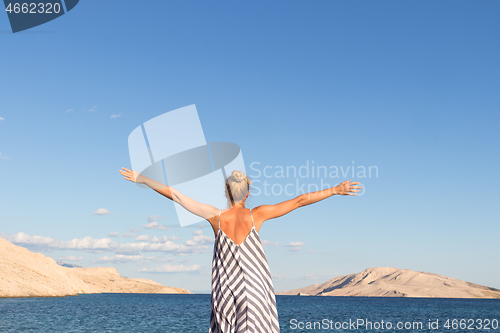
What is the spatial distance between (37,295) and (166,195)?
115 meters

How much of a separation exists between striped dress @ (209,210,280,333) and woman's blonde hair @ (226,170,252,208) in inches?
12.4

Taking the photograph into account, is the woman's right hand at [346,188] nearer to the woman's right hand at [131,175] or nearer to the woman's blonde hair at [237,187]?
the woman's blonde hair at [237,187]

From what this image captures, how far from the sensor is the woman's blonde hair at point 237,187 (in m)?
3.88

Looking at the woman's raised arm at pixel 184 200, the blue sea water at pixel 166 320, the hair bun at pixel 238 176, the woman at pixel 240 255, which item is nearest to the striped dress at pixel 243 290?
the woman at pixel 240 255

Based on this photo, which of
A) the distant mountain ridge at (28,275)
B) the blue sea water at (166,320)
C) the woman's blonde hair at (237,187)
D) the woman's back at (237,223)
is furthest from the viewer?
the distant mountain ridge at (28,275)

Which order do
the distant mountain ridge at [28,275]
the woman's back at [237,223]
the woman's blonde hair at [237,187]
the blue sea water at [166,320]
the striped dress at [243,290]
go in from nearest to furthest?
the striped dress at [243,290] < the woman's back at [237,223] < the woman's blonde hair at [237,187] < the blue sea water at [166,320] < the distant mountain ridge at [28,275]

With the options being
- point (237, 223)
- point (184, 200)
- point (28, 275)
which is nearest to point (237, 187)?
point (237, 223)

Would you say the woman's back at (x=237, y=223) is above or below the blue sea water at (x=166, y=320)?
above

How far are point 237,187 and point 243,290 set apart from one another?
37.6 inches

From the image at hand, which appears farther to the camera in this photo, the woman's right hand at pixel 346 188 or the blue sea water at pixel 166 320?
the blue sea water at pixel 166 320

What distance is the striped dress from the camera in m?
3.52

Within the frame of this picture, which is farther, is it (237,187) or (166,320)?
(166,320)

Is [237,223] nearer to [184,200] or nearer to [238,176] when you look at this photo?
[238,176]

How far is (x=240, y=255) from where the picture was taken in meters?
3.69
